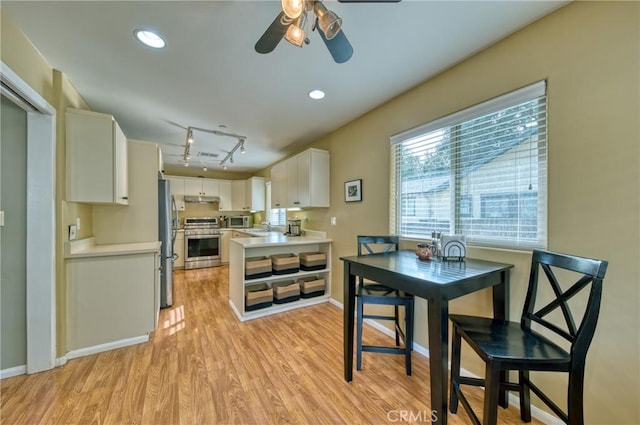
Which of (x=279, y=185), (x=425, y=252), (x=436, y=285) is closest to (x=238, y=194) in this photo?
(x=279, y=185)

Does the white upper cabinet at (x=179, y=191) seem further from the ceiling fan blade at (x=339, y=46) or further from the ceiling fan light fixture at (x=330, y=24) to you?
the ceiling fan light fixture at (x=330, y=24)

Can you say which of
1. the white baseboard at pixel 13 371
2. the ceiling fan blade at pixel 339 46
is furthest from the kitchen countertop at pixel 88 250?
the ceiling fan blade at pixel 339 46

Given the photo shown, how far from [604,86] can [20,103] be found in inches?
145

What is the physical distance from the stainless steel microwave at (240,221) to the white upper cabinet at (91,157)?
4.03 meters

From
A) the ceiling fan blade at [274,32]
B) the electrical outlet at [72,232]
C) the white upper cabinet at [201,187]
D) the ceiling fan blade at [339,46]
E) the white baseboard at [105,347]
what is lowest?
the white baseboard at [105,347]

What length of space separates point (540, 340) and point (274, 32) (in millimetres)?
2084

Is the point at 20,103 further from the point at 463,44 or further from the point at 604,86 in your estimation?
the point at 604,86

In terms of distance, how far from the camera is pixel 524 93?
1572mm

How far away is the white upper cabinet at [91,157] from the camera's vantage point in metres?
2.12

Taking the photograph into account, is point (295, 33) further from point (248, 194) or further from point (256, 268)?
point (248, 194)

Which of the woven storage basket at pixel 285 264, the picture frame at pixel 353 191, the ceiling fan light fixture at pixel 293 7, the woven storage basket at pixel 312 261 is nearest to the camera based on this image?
the ceiling fan light fixture at pixel 293 7

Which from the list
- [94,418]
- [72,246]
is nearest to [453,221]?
[94,418]

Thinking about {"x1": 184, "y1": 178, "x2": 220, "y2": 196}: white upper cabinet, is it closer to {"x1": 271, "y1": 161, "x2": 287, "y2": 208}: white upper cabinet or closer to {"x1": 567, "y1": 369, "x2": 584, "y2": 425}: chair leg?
{"x1": 271, "y1": 161, "x2": 287, "y2": 208}: white upper cabinet

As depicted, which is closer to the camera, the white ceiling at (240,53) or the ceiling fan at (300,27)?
the ceiling fan at (300,27)
